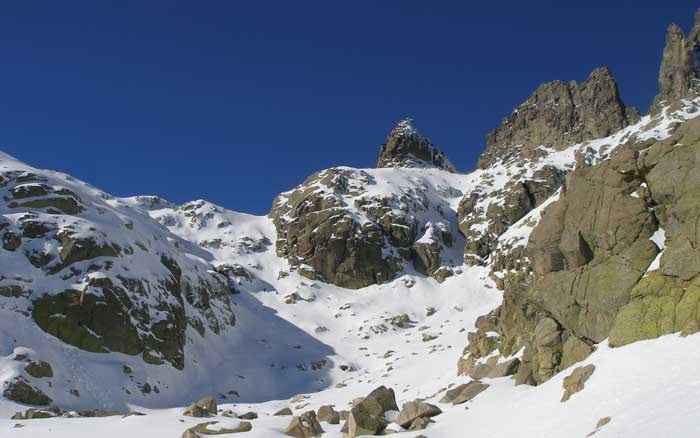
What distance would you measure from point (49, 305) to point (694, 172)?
58.8 meters

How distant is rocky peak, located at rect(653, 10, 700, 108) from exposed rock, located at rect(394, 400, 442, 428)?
151 metres

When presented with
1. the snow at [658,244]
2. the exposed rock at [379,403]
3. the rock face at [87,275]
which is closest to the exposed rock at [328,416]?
the exposed rock at [379,403]

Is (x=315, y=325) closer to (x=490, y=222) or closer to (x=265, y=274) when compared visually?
(x=265, y=274)

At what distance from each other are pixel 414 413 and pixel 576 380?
9.24m

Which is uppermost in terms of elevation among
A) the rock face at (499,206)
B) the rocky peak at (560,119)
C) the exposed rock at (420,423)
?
the rocky peak at (560,119)

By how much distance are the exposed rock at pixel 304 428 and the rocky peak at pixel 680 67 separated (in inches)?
6061

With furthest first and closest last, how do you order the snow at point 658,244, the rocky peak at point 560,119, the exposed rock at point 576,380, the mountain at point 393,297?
1. the rocky peak at point 560,119
2. the snow at point 658,244
3. the mountain at point 393,297
4. the exposed rock at point 576,380

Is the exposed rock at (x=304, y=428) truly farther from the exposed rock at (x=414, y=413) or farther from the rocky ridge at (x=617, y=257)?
the rocky ridge at (x=617, y=257)

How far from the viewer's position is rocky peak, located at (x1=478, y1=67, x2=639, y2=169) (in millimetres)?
155750

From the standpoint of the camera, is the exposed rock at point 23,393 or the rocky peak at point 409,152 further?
the rocky peak at point 409,152

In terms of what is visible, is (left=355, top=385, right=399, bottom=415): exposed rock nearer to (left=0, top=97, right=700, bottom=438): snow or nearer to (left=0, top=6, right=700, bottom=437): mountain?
(left=0, top=6, right=700, bottom=437): mountain

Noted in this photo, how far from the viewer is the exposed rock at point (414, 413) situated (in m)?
29.1

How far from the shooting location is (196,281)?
86562 mm

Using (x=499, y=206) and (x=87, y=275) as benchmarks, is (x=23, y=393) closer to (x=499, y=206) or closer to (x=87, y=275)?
(x=87, y=275)
